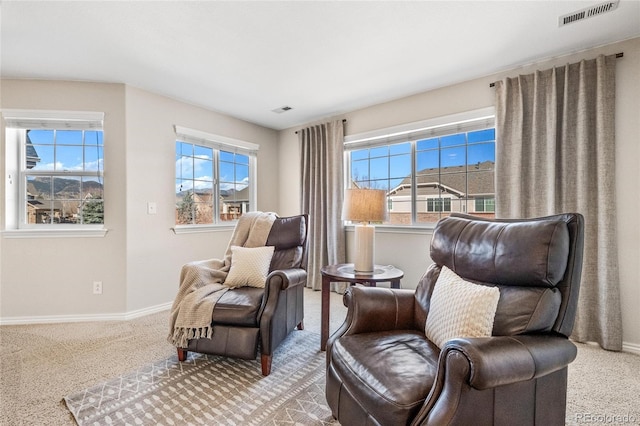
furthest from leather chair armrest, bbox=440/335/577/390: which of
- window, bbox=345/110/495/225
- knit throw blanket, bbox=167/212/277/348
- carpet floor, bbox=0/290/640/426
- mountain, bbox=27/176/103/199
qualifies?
mountain, bbox=27/176/103/199

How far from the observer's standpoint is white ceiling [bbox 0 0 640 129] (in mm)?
1964

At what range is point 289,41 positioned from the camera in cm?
232

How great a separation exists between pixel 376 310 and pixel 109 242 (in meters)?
2.80

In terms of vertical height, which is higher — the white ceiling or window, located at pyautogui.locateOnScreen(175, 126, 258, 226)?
the white ceiling

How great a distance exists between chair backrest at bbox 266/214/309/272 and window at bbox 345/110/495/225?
4.83ft

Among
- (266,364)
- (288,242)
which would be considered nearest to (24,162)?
(288,242)

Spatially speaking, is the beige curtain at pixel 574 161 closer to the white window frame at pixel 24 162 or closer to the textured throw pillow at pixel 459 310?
the textured throw pillow at pixel 459 310

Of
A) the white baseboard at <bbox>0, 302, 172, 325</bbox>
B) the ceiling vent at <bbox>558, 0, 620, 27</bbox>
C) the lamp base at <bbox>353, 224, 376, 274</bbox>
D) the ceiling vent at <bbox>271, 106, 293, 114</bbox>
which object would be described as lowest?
the white baseboard at <bbox>0, 302, 172, 325</bbox>

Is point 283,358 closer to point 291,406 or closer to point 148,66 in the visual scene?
point 291,406

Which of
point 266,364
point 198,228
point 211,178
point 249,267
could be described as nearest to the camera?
point 266,364

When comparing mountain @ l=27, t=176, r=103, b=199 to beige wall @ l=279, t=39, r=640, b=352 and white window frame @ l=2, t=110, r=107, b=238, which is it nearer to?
white window frame @ l=2, t=110, r=107, b=238

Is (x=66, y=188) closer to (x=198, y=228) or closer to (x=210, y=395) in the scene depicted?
(x=198, y=228)

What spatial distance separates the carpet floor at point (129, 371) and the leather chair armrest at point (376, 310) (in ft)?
1.68

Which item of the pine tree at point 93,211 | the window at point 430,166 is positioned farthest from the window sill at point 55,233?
the window at point 430,166
